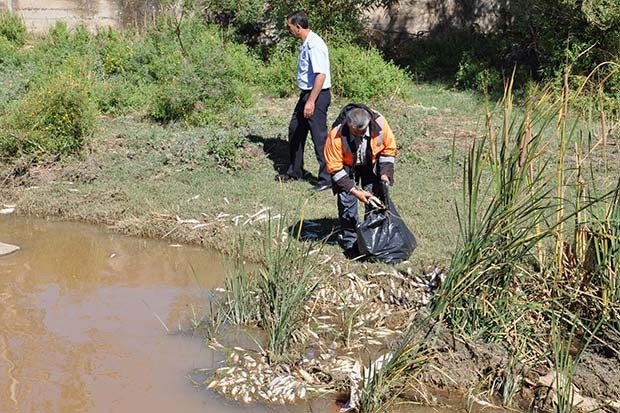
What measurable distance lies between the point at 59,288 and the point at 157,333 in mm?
1298

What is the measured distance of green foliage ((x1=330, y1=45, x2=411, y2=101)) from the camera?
11.4 m

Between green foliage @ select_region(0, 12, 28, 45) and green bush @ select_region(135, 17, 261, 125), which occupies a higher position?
green foliage @ select_region(0, 12, 28, 45)

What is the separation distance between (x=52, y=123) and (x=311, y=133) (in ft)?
9.82

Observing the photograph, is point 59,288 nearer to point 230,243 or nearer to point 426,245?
point 230,243

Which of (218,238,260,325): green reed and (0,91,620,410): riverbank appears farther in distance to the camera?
(218,238,260,325): green reed

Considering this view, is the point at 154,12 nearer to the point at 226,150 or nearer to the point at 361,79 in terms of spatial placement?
the point at 361,79

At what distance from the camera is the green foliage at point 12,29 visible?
1401 centimetres

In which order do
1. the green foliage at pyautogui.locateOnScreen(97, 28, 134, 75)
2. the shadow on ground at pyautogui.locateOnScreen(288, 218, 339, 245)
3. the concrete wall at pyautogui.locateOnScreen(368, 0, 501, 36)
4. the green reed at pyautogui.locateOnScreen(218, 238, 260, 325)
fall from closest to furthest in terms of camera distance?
the green reed at pyautogui.locateOnScreen(218, 238, 260, 325) < the shadow on ground at pyautogui.locateOnScreen(288, 218, 339, 245) < the green foliage at pyautogui.locateOnScreen(97, 28, 134, 75) < the concrete wall at pyautogui.locateOnScreen(368, 0, 501, 36)

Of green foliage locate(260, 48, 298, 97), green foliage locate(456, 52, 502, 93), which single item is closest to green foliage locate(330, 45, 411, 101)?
green foliage locate(260, 48, 298, 97)

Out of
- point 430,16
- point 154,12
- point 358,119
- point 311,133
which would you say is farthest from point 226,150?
point 430,16

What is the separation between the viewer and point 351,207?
658cm

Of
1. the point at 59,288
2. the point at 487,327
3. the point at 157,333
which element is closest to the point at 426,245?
the point at 487,327

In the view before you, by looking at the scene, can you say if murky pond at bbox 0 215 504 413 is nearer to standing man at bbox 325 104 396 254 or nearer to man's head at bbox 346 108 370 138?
standing man at bbox 325 104 396 254

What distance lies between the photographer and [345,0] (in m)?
12.6
